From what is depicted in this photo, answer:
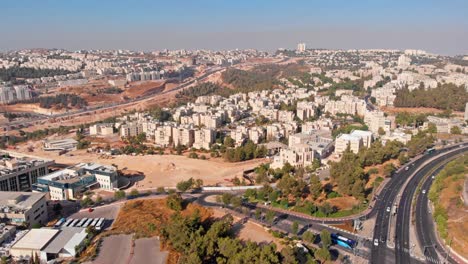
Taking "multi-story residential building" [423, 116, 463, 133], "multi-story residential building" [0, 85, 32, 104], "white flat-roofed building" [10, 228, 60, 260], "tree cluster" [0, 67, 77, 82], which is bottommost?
"white flat-roofed building" [10, 228, 60, 260]

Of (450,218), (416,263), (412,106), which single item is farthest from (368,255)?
(412,106)

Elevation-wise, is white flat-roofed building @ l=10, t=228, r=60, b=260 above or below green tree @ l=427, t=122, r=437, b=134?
below

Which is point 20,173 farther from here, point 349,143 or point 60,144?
point 349,143

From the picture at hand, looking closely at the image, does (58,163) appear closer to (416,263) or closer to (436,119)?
(416,263)

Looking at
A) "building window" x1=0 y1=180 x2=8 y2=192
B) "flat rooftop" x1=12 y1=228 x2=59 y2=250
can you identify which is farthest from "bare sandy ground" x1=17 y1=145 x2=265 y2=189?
"flat rooftop" x1=12 y1=228 x2=59 y2=250

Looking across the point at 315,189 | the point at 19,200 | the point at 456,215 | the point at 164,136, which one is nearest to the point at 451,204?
the point at 456,215

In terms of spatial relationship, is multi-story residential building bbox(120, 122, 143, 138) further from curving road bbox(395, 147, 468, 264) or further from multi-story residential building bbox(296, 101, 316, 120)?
curving road bbox(395, 147, 468, 264)

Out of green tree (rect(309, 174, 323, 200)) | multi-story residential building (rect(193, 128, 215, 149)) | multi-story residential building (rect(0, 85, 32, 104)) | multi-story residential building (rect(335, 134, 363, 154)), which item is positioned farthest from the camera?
multi-story residential building (rect(0, 85, 32, 104))
